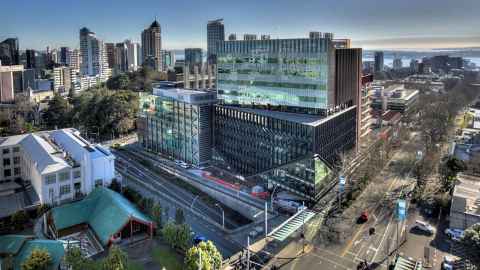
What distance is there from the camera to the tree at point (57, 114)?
82250 mm

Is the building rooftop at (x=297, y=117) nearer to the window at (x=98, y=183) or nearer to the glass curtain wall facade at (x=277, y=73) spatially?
the glass curtain wall facade at (x=277, y=73)

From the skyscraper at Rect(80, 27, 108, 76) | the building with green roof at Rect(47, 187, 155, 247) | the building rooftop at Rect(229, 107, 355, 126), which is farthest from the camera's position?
the skyscraper at Rect(80, 27, 108, 76)

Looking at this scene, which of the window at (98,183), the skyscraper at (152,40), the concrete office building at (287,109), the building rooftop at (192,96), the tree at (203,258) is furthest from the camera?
the skyscraper at (152,40)

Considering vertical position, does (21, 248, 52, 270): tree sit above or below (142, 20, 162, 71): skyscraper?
below

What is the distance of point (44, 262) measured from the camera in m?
25.8

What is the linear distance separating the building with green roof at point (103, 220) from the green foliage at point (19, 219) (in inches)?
97.2

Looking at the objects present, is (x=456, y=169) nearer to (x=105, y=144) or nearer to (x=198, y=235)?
(x=198, y=235)

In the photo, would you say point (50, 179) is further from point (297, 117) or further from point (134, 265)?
point (297, 117)

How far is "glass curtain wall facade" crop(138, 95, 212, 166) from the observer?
51.2m

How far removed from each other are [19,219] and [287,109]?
30.7 m

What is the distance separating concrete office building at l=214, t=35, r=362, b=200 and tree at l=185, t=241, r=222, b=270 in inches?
702

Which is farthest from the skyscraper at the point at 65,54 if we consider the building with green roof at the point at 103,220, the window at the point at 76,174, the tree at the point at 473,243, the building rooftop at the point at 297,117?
the tree at the point at 473,243

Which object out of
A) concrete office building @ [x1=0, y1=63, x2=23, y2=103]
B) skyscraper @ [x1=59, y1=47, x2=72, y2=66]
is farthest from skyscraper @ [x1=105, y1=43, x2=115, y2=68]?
concrete office building @ [x1=0, y1=63, x2=23, y2=103]

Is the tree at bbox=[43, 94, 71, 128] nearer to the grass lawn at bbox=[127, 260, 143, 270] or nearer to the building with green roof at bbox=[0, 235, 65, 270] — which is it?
the building with green roof at bbox=[0, 235, 65, 270]
